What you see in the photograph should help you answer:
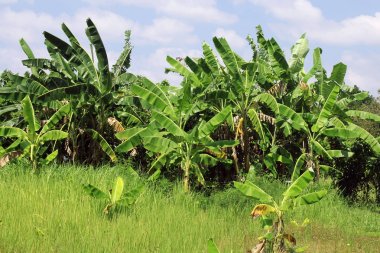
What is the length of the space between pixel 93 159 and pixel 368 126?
15041 mm

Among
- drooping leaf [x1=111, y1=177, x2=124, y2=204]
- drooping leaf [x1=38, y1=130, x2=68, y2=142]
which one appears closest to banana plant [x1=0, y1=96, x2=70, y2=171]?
drooping leaf [x1=38, y1=130, x2=68, y2=142]

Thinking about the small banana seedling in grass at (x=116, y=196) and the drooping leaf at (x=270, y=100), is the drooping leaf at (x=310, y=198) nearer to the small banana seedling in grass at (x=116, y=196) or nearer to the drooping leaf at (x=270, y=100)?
the small banana seedling in grass at (x=116, y=196)

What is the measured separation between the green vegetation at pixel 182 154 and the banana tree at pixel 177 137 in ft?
0.10

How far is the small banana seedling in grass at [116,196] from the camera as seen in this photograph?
8133 mm

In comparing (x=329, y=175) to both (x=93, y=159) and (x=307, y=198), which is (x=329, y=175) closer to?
(x=93, y=159)

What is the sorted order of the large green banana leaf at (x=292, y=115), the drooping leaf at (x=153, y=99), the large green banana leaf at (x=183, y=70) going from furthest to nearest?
the large green banana leaf at (x=183, y=70), the large green banana leaf at (x=292, y=115), the drooping leaf at (x=153, y=99)

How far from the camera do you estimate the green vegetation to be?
7.48m

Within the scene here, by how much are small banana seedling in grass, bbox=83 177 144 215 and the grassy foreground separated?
0.55 feet

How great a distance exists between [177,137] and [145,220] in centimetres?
292

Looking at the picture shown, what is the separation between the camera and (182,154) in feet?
35.6

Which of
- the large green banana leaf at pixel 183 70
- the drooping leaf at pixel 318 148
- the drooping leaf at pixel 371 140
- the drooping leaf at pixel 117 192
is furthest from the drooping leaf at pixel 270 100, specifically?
the drooping leaf at pixel 117 192

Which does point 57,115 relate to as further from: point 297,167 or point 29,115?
point 297,167

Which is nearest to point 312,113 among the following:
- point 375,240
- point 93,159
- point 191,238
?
point 375,240

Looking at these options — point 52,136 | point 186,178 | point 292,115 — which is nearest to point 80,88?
point 52,136
